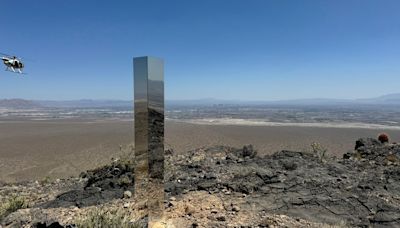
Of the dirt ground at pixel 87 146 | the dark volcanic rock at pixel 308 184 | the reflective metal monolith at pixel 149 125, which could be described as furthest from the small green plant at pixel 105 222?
the dirt ground at pixel 87 146

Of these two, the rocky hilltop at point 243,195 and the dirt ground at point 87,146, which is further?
the dirt ground at point 87,146

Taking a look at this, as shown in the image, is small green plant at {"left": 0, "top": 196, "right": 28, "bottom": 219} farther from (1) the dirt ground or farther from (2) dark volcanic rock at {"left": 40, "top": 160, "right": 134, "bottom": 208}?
(1) the dirt ground

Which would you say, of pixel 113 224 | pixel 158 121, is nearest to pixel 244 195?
pixel 113 224

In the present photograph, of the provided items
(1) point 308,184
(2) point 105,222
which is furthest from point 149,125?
(1) point 308,184

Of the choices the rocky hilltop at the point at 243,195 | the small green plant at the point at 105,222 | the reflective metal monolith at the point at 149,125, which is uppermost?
the reflective metal monolith at the point at 149,125

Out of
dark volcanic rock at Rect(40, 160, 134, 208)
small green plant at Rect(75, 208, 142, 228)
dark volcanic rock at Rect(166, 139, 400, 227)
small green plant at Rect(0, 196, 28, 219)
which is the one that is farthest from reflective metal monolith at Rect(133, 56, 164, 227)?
small green plant at Rect(0, 196, 28, 219)

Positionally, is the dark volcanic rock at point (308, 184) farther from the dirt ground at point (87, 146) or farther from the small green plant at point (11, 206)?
the dirt ground at point (87, 146)
